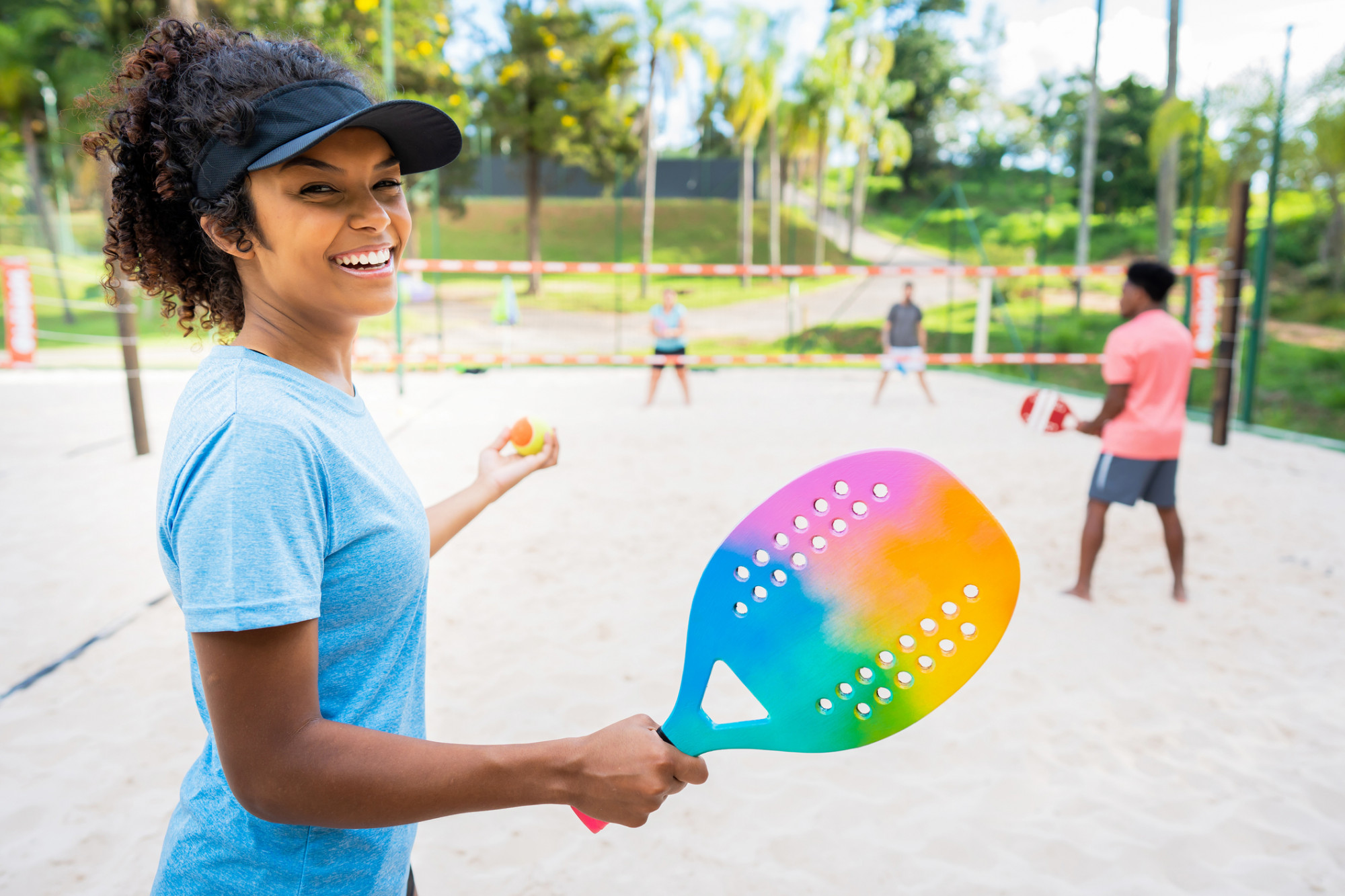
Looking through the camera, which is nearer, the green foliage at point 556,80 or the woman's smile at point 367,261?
the woman's smile at point 367,261

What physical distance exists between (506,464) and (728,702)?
2012 mm

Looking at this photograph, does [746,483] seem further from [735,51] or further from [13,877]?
[735,51]

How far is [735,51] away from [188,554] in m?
25.2

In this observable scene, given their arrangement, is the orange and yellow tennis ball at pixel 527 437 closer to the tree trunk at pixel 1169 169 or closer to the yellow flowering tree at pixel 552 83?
the tree trunk at pixel 1169 169

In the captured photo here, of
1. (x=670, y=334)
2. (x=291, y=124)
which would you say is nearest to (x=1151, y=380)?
(x=291, y=124)

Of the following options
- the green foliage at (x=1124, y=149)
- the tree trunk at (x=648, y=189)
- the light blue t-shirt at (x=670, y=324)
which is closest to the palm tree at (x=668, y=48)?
the tree trunk at (x=648, y=189)

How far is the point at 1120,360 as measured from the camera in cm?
418

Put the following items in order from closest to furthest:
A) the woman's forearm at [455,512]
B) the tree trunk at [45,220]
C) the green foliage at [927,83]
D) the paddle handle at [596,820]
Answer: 1. the paddle handle at [596,820]
2. the woman's forearm at [455,512]
3. the tree trunk at [45,220]
4. the green foliage at [927,83]

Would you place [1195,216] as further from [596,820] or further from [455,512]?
[596,820]

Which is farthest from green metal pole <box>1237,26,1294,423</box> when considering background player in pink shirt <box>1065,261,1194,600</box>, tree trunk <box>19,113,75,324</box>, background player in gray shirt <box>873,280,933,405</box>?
tree trunk <box>19,113,75,324</box>

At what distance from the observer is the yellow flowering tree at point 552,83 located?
22.9 metres

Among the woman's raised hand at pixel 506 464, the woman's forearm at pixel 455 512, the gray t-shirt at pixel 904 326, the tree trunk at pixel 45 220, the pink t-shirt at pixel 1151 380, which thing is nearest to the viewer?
the woman's forearm at pixel 455 512

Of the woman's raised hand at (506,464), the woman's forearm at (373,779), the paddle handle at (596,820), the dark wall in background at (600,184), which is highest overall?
the dark wall in background at (600,184)

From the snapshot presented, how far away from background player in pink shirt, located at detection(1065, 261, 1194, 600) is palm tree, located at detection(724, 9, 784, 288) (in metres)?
18.9
